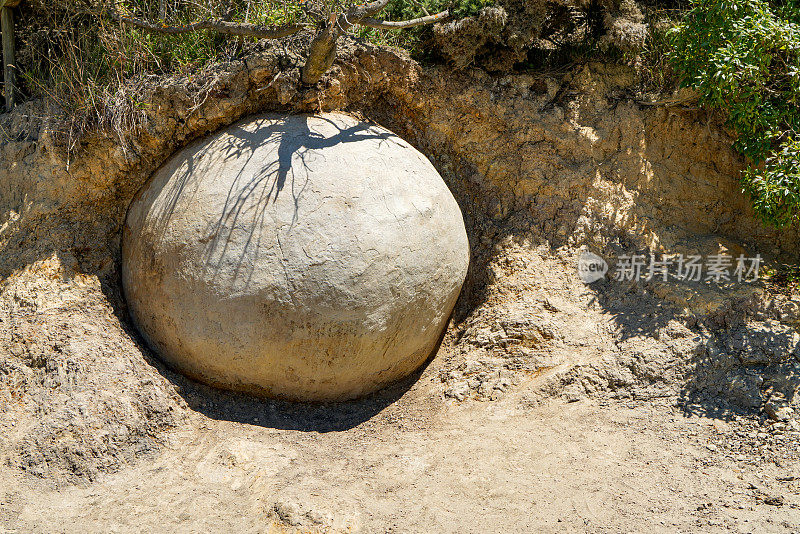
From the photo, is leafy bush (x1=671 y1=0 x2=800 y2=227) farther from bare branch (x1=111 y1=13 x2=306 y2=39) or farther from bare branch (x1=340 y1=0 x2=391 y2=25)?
bare branch (x1=111 y1=13 x2=306 y2=39)

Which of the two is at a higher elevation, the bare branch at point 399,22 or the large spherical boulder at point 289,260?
the bare branch at point 399,22

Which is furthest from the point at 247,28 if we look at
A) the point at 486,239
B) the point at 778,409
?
the point at 778,409

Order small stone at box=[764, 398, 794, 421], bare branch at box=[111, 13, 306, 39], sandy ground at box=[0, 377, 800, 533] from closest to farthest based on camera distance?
1. sandy ground at box=[0, 377, 800, 533]
2. small stone at box=[764, 398, 794, 421]
3. bare branch at box=[111, 13, 306, 39]

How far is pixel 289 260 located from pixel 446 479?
1.49 metres

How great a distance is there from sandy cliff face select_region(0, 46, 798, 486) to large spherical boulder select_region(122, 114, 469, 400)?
255mm

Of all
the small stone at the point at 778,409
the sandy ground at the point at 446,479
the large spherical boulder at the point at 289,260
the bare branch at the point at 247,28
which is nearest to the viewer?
the sandy ground at the point at 446,479

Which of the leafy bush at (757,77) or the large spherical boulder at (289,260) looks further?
the leafy bush at (757,77)

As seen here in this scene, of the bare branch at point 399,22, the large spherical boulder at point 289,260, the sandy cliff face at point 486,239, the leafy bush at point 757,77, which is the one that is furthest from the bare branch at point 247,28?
the leafy bush at point 757,77

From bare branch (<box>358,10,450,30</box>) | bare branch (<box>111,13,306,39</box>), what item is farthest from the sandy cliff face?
bare branch (<box>358,10,450,30</box>)

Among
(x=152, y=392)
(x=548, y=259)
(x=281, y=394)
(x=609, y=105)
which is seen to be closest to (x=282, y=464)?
(x=281, y=394)

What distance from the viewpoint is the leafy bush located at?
177 inches

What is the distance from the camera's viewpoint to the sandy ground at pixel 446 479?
3.39 meters

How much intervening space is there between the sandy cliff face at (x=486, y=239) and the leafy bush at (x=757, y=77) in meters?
0.56

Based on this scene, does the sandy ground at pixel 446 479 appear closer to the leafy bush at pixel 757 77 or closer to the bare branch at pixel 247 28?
the leafy bush at pixel 757 77
